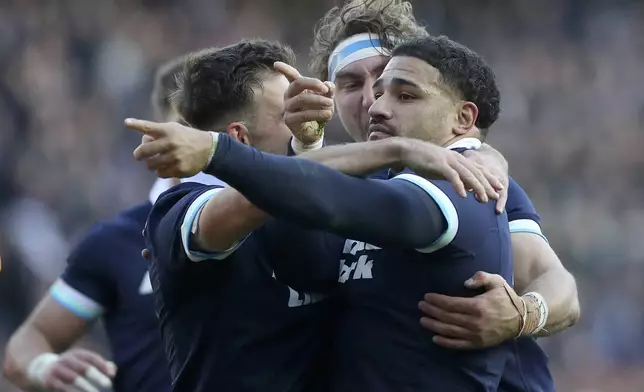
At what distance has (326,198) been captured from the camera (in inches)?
117

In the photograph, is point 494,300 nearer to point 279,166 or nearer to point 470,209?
point 470,209

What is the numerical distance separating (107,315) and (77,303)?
15 centimetres

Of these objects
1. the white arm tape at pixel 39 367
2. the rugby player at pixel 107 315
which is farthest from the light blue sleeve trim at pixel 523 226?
the white arm tape at pixel 39 367

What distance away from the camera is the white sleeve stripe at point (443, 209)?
3137 millimetres

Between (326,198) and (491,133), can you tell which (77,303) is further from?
(491,133)

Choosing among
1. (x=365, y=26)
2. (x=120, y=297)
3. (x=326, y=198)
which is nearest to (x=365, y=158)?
(x=326, y=198)

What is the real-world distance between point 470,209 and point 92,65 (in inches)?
320

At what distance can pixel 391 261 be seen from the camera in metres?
3.35

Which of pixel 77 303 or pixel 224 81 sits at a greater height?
pixel 224 81

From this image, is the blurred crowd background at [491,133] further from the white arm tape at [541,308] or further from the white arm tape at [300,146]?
the white arm tape at [541,308]

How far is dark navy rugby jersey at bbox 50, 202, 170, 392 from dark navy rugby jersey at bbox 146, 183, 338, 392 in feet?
4.77

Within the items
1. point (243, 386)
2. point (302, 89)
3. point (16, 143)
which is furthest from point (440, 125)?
point (16, 143)

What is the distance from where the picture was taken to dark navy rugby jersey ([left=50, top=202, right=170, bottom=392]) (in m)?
4.96

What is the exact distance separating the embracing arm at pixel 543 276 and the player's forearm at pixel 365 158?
81 cm
